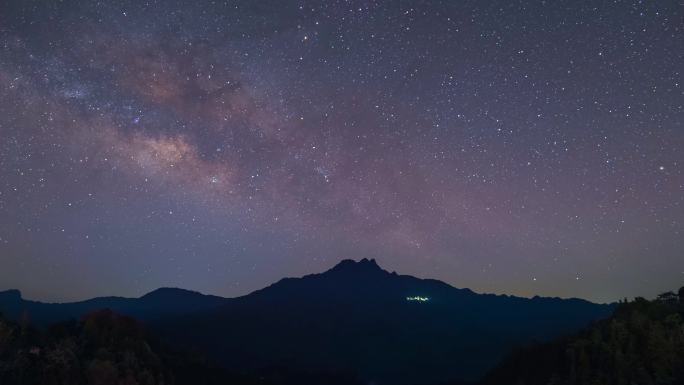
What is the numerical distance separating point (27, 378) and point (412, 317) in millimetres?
159742

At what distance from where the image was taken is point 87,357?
36.0 meters

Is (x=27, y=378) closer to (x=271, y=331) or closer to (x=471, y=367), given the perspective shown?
(x=471, y=367)

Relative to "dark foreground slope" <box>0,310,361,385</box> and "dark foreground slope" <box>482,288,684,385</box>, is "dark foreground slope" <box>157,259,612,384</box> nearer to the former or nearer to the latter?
"dark foreground slope" <box>0,310,361,385</box>

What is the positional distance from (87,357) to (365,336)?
123 metres

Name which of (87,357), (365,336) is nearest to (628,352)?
(87,357)

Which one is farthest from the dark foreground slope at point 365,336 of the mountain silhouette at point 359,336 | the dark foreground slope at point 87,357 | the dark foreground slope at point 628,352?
the dark foreground slope at point 628,352

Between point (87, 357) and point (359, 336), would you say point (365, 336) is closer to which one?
point (359, 336)

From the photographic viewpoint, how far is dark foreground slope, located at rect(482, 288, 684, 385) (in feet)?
75.7

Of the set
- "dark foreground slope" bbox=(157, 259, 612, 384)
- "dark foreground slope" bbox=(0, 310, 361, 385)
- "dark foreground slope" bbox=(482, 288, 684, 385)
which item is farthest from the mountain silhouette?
"dark foreground slope" bbox=(482, 288, 684, 385)

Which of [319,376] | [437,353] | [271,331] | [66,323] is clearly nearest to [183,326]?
[271,331]

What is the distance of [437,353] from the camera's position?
131 m

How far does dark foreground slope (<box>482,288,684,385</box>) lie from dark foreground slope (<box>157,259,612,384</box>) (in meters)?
82.2

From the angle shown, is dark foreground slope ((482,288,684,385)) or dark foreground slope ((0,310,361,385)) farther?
dark foreground slope ((0,310,361,385))

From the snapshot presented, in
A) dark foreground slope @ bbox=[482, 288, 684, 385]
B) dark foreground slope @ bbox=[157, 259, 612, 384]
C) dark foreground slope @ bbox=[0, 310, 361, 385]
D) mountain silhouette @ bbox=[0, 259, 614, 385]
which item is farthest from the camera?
dark foreground slope @ bbox=[157, 259, 612, 384]
